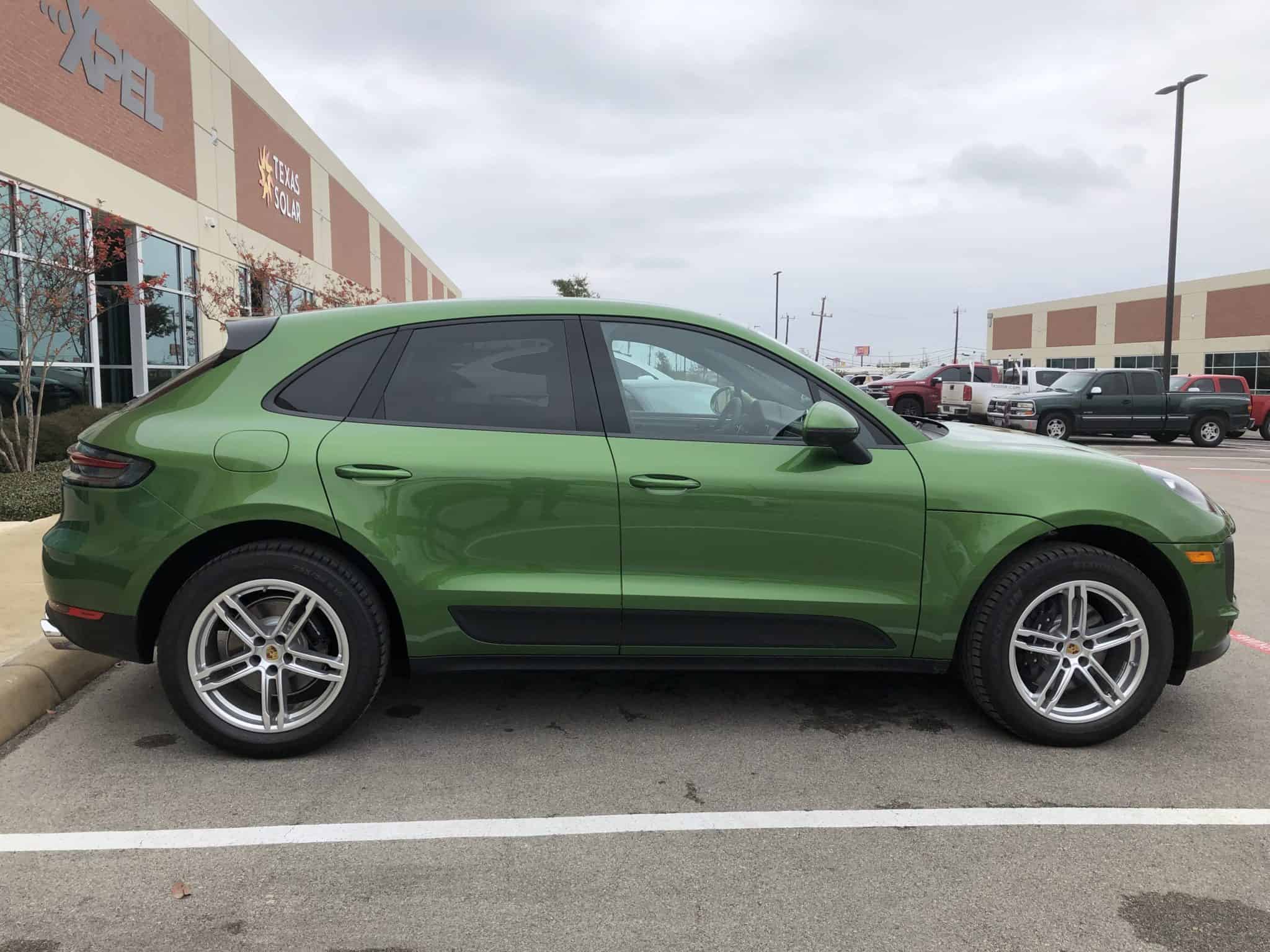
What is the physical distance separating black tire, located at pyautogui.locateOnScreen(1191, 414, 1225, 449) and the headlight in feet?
65.8

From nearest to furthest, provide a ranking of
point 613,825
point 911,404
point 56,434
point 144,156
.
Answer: point 613,825
point 56,434
point 144,156
point 911,404

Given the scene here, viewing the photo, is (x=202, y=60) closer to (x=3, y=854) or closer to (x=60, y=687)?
(x=60, y=687)

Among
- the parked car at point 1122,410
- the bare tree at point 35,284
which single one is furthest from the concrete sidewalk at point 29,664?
the parked car at point 1122,410

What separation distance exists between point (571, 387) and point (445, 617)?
3.26ft

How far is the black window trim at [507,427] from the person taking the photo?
3371 mm

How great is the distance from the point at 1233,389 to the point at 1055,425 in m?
6.06

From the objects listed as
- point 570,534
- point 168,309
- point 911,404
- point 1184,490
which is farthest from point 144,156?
point 911,404

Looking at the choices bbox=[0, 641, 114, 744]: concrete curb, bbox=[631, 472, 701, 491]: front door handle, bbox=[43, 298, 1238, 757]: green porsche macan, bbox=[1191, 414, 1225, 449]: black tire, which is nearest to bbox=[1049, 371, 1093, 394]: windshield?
bbox=[1191, 414, 1225, 449]: black tire

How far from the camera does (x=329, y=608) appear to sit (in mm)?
3250

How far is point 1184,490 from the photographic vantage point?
361 cm

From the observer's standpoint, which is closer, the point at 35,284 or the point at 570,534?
the point at 570,534

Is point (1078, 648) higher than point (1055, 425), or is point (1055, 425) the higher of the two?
point (1055, 425)

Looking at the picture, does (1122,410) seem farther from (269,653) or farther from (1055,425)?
(269,653)

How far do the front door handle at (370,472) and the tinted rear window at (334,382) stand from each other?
0.76ft
